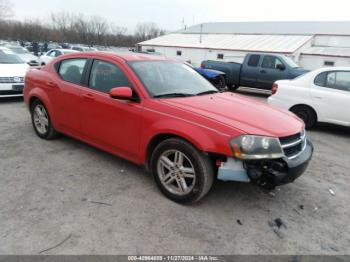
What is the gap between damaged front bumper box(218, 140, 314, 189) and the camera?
9.93ft

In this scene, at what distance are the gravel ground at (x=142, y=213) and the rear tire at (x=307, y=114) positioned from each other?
2558 mm

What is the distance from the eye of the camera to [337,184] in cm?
421

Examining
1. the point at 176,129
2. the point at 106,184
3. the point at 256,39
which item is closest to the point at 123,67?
the point at 176,129

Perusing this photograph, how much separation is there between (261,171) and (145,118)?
1.45 meters

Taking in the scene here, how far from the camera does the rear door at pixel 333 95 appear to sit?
646 centimetres

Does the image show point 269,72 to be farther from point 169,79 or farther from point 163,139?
point 163,139

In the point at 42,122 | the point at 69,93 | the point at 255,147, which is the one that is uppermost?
the point at 69,93

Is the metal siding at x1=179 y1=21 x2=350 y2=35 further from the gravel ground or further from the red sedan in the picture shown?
the red sedan

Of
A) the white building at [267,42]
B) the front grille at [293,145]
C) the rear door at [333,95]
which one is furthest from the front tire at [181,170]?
the white building at [267,42]

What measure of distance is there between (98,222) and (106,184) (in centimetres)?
84

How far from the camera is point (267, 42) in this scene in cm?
2831

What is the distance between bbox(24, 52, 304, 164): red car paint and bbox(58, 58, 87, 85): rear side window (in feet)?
0.28

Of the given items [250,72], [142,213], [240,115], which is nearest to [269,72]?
[250,72]

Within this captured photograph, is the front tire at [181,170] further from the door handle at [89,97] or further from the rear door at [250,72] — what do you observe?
the rear door at [250,72]
